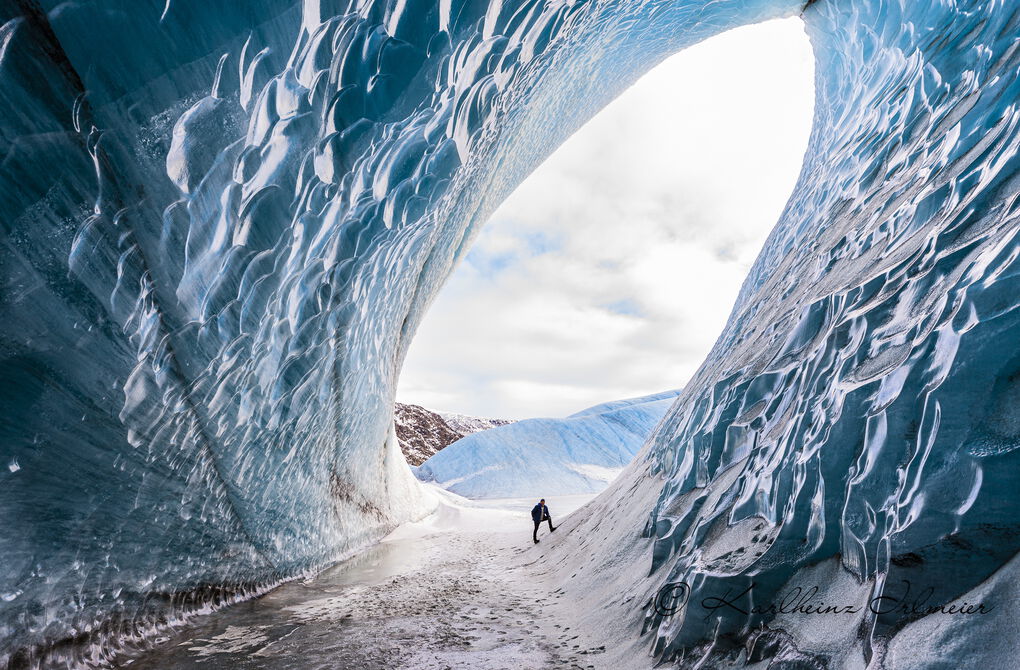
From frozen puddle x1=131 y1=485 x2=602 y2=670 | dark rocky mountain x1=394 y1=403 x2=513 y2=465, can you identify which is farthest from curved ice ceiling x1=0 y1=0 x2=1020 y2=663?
dark rocky mountain x1=394 y1=403 x2=513 y2=465

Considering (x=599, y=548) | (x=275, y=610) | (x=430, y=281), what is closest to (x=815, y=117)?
(x=430, y=281)

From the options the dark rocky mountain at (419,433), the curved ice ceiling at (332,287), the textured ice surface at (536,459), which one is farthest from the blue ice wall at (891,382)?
the dark rocky mountain at (419,433)

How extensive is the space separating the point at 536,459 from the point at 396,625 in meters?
17.5

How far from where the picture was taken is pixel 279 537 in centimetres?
478

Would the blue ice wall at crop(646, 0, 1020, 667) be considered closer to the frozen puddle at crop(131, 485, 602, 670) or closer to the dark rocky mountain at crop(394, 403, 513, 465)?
the frozen puddle at crop(131, 485, 602, 670)

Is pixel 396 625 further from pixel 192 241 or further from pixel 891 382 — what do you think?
pixel 891 382

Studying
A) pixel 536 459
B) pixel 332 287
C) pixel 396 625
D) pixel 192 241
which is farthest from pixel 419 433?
pixel 192 241

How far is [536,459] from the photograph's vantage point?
20031mm

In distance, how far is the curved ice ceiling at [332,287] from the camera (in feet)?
5.25

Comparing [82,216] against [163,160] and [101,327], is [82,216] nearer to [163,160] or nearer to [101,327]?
[163,160]

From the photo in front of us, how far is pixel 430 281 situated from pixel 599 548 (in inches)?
175

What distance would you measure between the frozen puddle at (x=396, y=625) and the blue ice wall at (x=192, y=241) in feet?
1.49

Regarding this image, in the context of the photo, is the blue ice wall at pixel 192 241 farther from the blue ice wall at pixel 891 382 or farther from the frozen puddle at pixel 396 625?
the blue ice wall at pixel 891 382

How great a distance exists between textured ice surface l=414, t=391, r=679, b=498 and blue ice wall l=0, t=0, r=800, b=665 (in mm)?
15171
